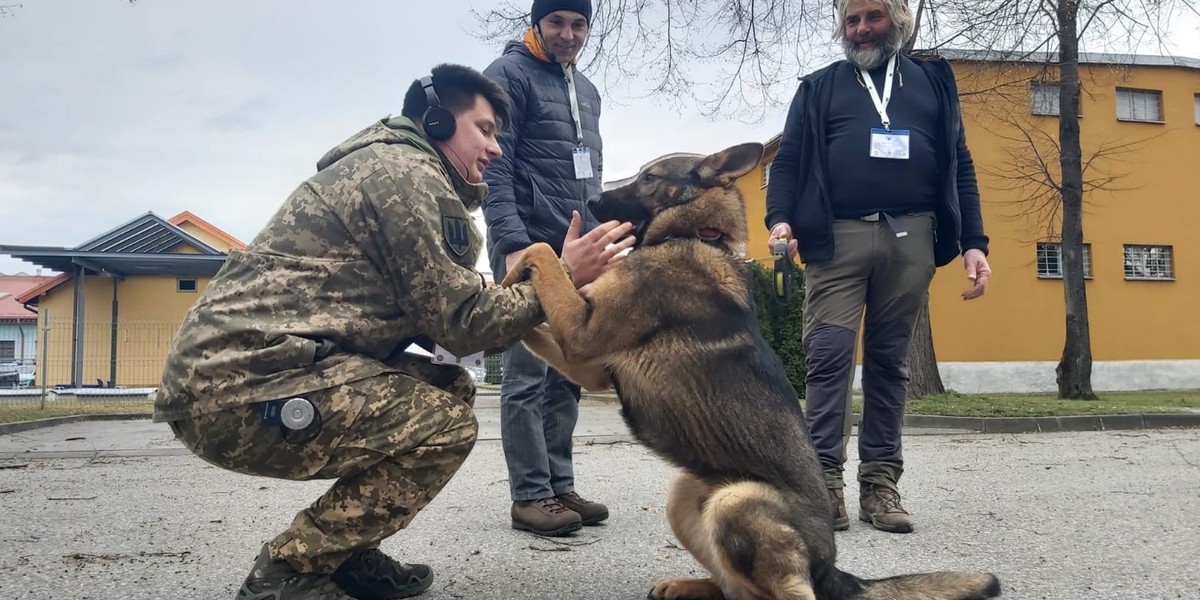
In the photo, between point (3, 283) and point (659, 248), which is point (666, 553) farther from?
point (3, 283)

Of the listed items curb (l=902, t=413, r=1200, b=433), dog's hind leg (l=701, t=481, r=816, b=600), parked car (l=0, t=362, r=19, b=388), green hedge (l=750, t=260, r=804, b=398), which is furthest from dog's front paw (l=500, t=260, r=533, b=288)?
parked car (l=0, t=362, r=19, b=388)

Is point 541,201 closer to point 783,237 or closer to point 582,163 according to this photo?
point 582,163

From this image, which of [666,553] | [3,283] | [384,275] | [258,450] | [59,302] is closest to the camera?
[258,450]

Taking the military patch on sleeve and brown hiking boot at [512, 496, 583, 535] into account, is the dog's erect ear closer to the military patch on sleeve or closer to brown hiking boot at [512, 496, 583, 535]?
the military patch on sleeve

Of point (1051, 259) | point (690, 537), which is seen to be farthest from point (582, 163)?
point (1051, 259)

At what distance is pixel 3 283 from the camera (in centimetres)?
6141

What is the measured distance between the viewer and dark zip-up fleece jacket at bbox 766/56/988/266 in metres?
4.18

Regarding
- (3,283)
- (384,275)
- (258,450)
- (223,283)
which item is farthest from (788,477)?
(3,283)

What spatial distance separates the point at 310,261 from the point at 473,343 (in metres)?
0.55

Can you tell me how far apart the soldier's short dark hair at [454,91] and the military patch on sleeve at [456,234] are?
0.50m

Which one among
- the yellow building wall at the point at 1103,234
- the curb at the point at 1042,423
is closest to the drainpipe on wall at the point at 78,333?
the curb at the point at 1042,423

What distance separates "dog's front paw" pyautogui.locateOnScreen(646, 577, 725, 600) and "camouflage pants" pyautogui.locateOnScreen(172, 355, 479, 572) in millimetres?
950

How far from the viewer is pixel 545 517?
3.74 m

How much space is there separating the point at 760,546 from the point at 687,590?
517 mm
